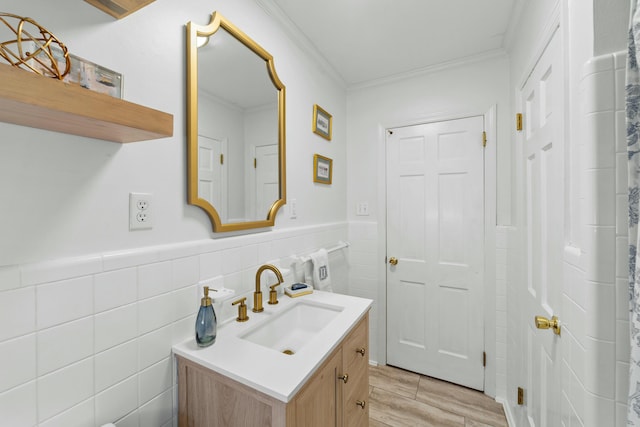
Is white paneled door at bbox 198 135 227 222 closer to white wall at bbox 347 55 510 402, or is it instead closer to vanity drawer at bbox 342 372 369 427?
vanity drawer at bbox 342 372 369 427

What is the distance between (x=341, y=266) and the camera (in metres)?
2.32

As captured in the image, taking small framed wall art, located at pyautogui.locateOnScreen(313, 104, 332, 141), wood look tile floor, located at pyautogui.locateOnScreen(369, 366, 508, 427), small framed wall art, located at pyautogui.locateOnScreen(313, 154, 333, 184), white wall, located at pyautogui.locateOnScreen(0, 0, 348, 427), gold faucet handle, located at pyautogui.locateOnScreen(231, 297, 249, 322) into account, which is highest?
small framed wall art, located at pyautogui.locateOnScreen(313, 104, 332, 141)

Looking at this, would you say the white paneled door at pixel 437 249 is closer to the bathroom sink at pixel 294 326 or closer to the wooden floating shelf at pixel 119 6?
the bathroom sink at pixel 294 326

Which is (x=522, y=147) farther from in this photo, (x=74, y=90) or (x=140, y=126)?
(x=74, y=90)

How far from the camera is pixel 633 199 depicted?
640 millimetres

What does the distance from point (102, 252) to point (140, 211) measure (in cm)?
16

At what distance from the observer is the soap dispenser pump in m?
0.96

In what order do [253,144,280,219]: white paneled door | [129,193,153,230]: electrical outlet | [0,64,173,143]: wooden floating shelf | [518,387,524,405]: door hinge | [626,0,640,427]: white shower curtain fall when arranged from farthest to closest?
[518,387,524,405]: door hinge, [253,144,280,219]: white paneled door, [129,193,153,230]: electrical outlet, [626,0,640,427]: white shower curtain, [0,64,173,143]: wooden floating shelf

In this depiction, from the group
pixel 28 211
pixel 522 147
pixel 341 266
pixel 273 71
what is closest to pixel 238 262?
pixel 28 211

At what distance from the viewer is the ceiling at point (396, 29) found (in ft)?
4.91

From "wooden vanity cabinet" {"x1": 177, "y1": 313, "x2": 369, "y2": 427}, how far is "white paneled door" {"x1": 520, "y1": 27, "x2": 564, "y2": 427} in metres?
0.78

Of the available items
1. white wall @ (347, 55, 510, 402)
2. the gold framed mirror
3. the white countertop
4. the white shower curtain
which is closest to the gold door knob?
the white shower curtain

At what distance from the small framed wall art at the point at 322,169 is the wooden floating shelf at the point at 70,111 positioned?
1241mm

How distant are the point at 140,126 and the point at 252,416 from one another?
2.85ft
